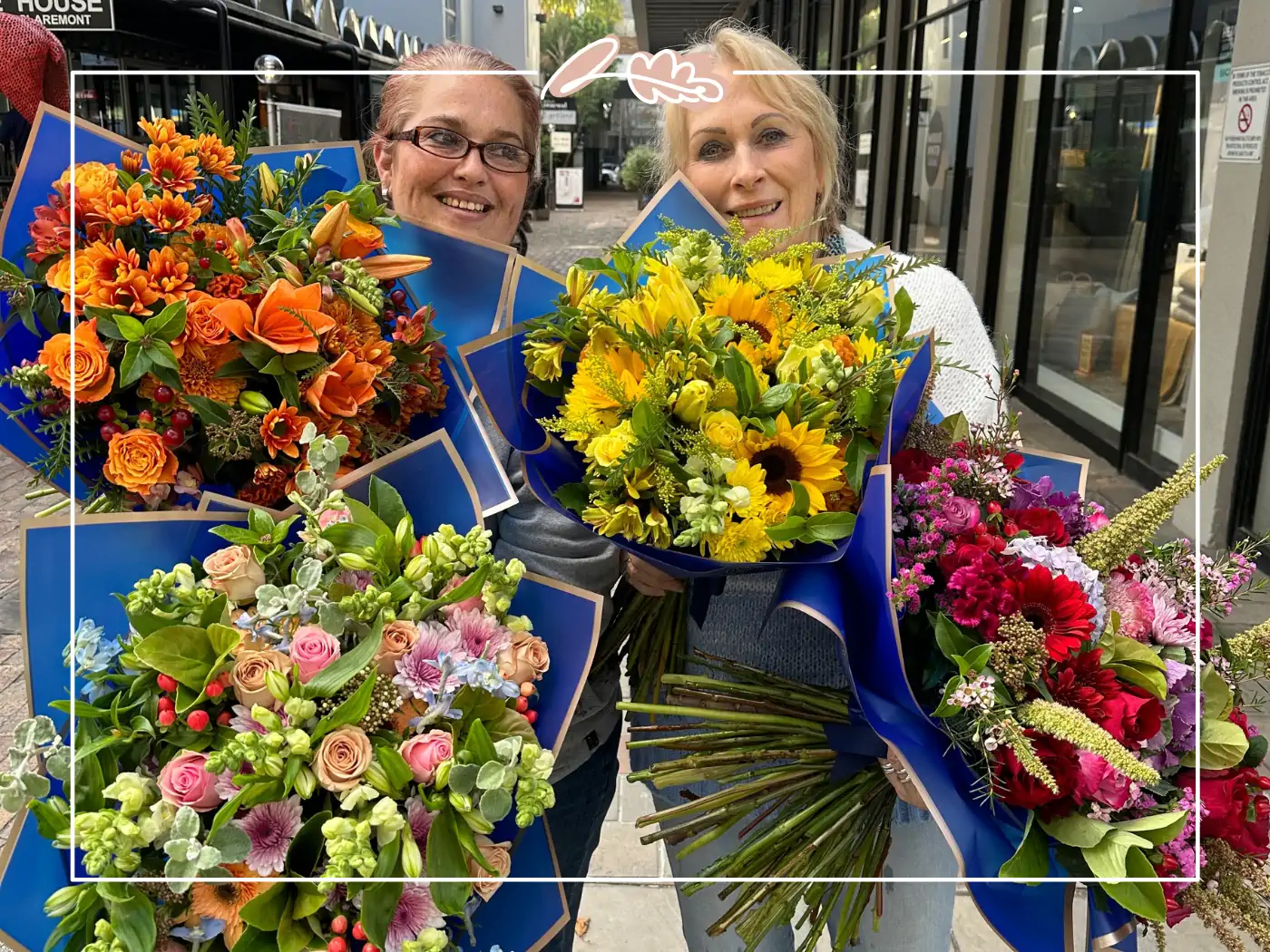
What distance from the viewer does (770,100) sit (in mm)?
1482

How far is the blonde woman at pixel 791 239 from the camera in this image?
53.4 inches

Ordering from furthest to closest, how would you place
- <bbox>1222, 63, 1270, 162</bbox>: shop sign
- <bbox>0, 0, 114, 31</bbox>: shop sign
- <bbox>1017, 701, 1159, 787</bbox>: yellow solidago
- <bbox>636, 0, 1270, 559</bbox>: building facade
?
<bbox>0, 0, 114, 31</bbox>: shop sign < <bbox>636, 0, 1270, 559</bbox>: building facade < <bbox>1222, 63, 1270, 162</bbox>: shop sign < <bbox>1017, 701, 1159, 787</bbox>: yellow solidago

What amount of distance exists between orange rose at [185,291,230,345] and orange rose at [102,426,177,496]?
4.5 inches

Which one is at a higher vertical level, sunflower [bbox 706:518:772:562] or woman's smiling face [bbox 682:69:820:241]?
woman's smiling face [bbox 682:69:820:241]

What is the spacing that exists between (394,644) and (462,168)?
82 centimetres

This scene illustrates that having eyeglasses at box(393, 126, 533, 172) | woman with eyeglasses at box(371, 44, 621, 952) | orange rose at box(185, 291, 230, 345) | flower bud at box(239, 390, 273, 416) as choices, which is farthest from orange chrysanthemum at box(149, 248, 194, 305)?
eyeglasses at box(393, 126, 533, 172)

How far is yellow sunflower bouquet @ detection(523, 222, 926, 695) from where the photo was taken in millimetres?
1008

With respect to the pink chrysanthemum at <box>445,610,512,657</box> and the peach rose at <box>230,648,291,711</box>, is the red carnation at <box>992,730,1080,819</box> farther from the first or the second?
the peach rose at <box>230,648,291,711</box>

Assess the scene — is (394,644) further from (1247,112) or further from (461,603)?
(1247,112)

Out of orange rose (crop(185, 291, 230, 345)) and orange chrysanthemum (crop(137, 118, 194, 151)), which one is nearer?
orange rose (crop(185, 291, 230, 345))

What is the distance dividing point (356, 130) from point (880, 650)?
3.17 feet

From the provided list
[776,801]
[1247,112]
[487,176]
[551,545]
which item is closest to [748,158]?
[487,176]

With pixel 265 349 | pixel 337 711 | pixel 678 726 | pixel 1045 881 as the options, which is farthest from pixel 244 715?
pixel 1045 881

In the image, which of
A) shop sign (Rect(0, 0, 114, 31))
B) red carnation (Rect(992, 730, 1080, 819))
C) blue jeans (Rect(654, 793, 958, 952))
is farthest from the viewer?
shop sign (Rect(0, 0, 114, 31))
